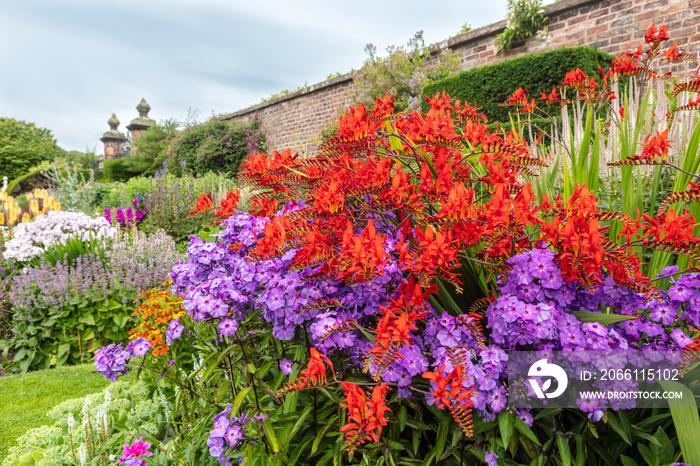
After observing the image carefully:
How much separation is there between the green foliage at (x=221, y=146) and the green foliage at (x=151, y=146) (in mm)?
2843

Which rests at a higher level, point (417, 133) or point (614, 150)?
point (417, 133)

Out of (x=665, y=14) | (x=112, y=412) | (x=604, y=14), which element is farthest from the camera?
(x=604, y=14)

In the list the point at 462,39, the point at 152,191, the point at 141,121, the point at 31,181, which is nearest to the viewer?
the point at 152,191

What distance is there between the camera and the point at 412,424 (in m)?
1.33

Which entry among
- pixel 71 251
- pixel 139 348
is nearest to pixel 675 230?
pixel 139 348

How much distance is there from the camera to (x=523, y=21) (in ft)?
24.9

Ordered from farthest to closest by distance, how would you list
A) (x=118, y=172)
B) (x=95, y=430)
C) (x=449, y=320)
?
(x=118, y=172) < (x=95, y=430) < (x=449, y=320)

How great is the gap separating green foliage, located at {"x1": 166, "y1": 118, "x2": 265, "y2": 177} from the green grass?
11441mm

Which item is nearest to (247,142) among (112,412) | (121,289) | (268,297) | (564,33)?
(564,33)

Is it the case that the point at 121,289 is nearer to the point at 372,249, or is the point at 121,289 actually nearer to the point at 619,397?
the point at 372,249

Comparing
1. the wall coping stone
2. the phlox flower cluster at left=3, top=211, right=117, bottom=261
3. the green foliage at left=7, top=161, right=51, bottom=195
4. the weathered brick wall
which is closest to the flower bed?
the phlox flower cluster at left=3, top=211, right=117, bottom=261

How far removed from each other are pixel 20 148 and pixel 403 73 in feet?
78.0

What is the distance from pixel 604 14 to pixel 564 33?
63 cm

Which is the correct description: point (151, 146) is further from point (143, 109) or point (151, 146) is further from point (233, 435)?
point (233, 435)
